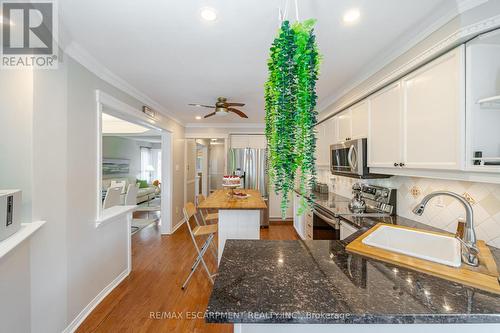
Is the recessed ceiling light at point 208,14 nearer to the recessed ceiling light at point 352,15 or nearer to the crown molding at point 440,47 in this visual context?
the recessed ceiling light at point 352,15

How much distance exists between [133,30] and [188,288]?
2.57 metres

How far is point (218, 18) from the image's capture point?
137 centimetres

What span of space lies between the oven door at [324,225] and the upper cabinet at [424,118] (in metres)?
0.73

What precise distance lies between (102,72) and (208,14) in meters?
1.50

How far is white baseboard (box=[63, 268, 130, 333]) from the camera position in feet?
5.74

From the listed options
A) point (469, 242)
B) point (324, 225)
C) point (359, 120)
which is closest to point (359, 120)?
point (359, 120)

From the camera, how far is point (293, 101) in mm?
1015

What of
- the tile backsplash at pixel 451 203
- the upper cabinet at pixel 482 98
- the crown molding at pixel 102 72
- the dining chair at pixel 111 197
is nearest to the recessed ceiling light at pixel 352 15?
the upper cabinet at pixel 482 98

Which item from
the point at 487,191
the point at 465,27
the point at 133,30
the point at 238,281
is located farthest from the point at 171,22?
the point at 487,191

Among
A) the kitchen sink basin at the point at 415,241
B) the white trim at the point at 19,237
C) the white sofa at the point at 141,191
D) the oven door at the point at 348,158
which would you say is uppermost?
the oven door at the point at 348,158

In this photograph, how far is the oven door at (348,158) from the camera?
2.18m

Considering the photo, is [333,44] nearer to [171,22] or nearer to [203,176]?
[171,22]

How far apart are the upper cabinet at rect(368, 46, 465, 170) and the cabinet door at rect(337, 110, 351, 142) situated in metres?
0.52

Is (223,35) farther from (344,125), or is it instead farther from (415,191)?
(415,191)
